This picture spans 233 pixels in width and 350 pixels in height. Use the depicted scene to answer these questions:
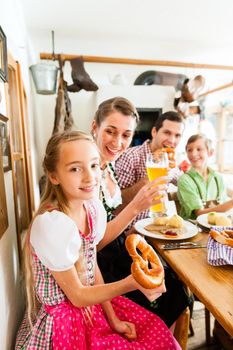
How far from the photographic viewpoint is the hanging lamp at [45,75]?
237 cm

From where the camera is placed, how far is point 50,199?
95cm

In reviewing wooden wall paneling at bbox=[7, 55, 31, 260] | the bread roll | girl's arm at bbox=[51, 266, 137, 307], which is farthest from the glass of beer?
wooden wall paneling at bbox=[7, 55, 31, 260]

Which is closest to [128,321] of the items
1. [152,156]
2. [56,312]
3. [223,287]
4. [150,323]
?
[150,323]

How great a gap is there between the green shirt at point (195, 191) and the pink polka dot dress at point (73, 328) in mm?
988

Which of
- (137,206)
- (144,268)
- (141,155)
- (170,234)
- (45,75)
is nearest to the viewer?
(144,268)

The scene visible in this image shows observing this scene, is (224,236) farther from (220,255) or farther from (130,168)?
(130,168)

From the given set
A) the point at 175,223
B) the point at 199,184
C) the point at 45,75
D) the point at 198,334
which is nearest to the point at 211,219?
the point at 175,223

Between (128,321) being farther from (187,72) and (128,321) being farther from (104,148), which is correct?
(187,72)

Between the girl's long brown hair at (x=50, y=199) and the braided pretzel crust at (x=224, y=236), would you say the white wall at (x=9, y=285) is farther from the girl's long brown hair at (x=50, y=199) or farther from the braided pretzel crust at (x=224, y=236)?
the braided pretzel crust at (x=224, y=236)

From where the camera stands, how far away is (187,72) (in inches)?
173

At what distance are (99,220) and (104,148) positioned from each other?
0.42 metres

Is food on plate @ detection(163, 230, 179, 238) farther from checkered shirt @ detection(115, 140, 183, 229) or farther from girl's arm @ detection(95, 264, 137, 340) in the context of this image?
checkered shirt @ detection(115, 140, 183, 229)

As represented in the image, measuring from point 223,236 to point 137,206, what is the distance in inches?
14.3

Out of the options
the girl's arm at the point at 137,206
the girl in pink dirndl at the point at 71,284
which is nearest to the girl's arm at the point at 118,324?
the girl in pink dirndl at the point at 71,284
